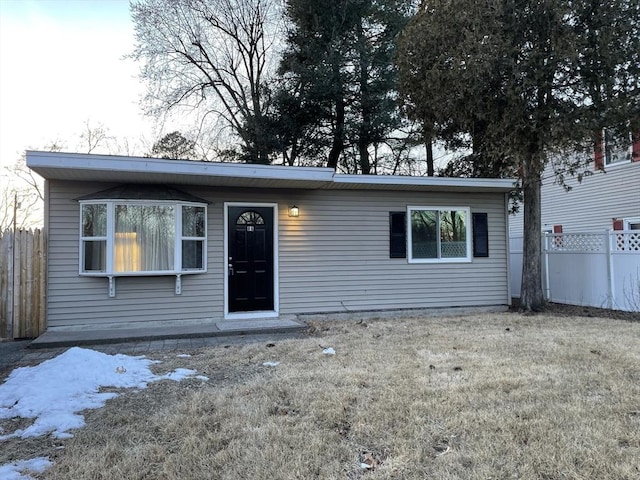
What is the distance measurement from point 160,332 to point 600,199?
487 inches

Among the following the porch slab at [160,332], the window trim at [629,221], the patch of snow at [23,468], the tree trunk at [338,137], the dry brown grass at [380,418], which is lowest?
the patch of snow at [23,468]

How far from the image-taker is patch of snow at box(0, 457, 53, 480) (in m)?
2.40

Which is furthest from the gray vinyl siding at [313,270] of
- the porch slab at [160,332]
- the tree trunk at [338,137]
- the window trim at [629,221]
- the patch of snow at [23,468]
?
the window trim at [629,221]

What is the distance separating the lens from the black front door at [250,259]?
7.59 m

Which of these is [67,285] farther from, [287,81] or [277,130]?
[287,81]

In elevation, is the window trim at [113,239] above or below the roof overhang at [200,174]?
below

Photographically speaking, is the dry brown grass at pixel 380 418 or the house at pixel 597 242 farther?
the house at pixel 597 242

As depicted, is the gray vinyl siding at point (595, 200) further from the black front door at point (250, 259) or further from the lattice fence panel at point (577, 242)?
the black front door at point (250, 259)

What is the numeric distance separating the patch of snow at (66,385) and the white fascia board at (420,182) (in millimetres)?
4285

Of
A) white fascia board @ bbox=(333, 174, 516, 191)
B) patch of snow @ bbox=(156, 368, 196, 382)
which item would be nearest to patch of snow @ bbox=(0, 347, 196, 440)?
patch of snow @ bbox=(156, 368, 196, 382)

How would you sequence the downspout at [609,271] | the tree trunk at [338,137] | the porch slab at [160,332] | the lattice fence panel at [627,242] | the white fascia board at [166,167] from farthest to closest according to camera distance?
the tree trunk at [338,137] → the downspout at [609,271] → the lattice fence panel at [627,242] → the porch slab at [160,332] → the white fascia board at [166,167]

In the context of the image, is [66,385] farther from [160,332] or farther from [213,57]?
[213,57]

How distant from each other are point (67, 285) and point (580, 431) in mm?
6757

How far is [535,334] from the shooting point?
6191 mm
